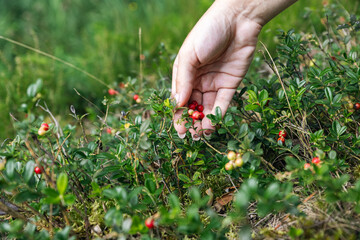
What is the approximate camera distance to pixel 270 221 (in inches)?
53.7

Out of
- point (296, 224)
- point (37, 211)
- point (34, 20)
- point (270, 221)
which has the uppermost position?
point (34, 20)

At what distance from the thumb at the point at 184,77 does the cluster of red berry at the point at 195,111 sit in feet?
0.18

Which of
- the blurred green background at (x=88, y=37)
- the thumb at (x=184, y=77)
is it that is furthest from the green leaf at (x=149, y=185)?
the blurred green background at (x=88, y=37)

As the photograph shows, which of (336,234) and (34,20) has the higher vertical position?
(34,20)

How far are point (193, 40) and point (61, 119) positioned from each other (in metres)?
1.78

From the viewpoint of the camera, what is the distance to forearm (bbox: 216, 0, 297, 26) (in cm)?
178

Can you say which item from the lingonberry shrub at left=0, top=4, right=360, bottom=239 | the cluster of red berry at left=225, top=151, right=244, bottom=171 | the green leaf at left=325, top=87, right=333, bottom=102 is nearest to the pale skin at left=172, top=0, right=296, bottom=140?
the lingonberry shrub at left=0, top=4, right=360, bottom=239

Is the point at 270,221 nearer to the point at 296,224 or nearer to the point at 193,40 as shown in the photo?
the point at 296,224

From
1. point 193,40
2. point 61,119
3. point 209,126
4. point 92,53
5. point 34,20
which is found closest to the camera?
point 209,126

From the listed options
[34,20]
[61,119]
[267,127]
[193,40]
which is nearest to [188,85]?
[193,40]

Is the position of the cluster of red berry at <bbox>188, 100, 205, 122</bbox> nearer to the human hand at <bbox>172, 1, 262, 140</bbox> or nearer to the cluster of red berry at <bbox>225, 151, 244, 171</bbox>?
the human hand at <bbox>172, 1, 262, 140</bbox>

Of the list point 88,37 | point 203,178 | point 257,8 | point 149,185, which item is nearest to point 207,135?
point 203,178

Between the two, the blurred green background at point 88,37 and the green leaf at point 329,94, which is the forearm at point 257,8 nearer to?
the blurred green background at point 88,37

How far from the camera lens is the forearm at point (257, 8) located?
1784 mm
